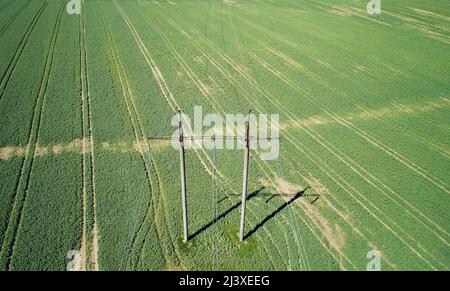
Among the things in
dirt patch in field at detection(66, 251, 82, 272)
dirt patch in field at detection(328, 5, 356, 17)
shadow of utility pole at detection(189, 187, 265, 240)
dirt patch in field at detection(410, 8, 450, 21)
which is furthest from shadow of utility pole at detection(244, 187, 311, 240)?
dirt patch in field at detection(410, 8, 450, 21)

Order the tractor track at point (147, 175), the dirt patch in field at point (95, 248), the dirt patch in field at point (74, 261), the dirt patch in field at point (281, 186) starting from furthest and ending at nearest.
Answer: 1. the dirt patch in field at point (281, 186)
2. the tractor track at point (147, 175)
3. the dirt patch in field at point (95, 248)
4. the dirt patch in field at point (74, 261)

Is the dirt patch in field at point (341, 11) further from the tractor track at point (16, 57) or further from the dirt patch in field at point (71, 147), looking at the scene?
the dirt patch in field at point (71, 147)

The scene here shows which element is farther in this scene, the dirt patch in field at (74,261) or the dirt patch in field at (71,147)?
the dirt patch in field at (71,147)

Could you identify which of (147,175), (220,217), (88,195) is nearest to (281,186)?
(220,217)

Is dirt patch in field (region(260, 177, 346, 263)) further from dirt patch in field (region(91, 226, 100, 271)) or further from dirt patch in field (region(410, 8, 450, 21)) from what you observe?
dirt patch in field (region(410, 8, 450, 21))

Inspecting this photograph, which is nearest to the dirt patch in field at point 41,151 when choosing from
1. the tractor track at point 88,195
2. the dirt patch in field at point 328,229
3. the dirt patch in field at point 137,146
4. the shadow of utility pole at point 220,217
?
the tractor track at point 88,195

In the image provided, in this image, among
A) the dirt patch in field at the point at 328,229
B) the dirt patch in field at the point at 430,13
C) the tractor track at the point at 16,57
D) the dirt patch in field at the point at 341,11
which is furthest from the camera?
the dirt patch in field at the point at 341,11

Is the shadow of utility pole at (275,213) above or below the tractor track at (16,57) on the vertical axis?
below
